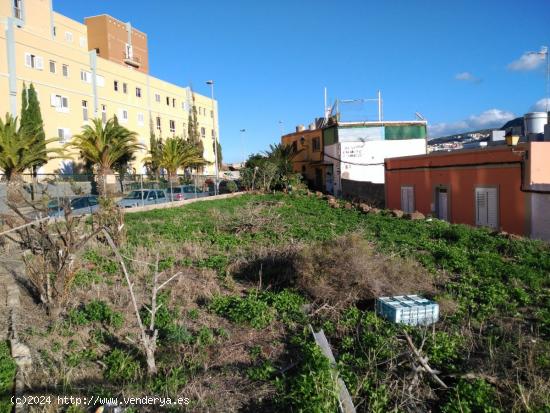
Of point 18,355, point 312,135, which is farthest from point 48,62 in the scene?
point 18,355

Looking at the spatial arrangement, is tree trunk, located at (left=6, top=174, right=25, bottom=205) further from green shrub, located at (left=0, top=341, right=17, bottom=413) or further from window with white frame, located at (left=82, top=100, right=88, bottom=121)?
window with white frame, located at (left=82, top=100, right=88, bottom=121)

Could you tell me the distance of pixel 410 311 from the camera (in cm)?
626

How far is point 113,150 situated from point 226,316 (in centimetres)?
2807

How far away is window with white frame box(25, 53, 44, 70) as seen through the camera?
3259cm

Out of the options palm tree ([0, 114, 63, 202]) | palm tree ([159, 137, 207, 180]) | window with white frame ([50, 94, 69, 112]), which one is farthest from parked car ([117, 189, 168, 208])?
window with white frame ([50, 94, 69, 112])

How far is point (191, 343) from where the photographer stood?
6.04 m

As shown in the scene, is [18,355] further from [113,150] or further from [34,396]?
[113,150]

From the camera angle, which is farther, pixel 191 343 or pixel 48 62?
pixel 48 62

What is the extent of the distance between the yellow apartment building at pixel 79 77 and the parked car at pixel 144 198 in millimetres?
10945

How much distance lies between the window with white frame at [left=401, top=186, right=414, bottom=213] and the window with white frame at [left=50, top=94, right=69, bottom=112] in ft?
91.5

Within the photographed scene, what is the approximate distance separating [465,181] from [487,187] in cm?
131

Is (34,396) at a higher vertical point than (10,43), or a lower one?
lower

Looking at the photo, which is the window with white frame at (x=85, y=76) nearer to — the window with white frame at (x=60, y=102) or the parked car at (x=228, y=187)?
the window with white frame at (x=60, y=102)

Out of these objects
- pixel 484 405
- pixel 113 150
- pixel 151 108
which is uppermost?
pixel 151 108
